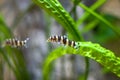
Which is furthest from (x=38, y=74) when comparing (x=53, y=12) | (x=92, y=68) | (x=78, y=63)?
(x=53, y=12)

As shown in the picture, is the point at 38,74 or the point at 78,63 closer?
the point at 38,74

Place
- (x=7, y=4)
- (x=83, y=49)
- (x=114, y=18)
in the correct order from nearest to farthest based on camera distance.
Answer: (x=83, y=49)
(x=7, y=4)
(x=114, y=18)

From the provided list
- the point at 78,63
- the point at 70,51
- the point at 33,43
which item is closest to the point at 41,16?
the point at 33,43

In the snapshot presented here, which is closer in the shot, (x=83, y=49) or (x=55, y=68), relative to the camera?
(x=83, y=49)

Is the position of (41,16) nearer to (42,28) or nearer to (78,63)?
(42,28)

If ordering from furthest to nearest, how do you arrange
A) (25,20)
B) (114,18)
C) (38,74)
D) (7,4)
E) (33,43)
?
(114,18) → (7,4) → (25,20) → (33,43) → (38,74)

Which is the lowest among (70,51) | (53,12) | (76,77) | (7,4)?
(76,77)

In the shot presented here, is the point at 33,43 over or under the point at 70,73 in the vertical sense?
over

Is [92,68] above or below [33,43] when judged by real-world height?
below

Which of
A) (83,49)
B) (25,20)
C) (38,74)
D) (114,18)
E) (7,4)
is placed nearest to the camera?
(83,49)

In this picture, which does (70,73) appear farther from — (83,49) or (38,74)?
(83,49)
